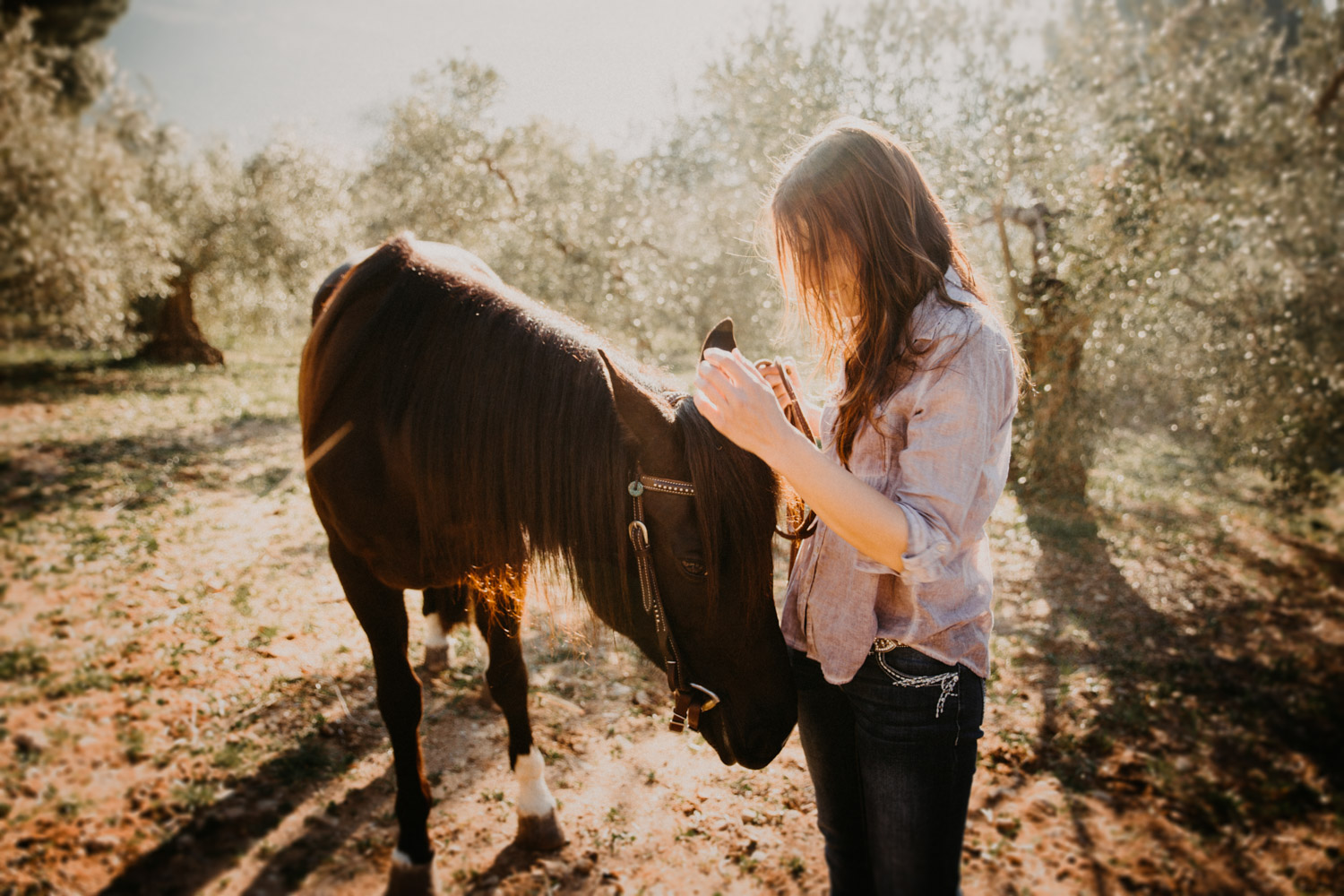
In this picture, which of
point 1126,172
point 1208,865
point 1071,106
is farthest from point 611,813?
point 1071,106

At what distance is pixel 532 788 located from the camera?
10.1ft

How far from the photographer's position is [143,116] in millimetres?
23609

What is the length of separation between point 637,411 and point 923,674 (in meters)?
1.01

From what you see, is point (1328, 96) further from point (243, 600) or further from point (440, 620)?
point (243, 600)

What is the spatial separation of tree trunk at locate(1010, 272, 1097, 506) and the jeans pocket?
6.94 metres

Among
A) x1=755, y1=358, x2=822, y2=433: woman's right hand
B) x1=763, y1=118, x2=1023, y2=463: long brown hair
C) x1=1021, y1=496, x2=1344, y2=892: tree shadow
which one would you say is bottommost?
x1=1021, y1=496, x2=1344, y2=892: tree shadow

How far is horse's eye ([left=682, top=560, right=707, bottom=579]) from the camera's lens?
1805 millimetres

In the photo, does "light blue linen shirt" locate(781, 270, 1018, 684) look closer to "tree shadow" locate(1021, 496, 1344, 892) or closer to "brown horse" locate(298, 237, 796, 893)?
"brown horse" locate(298, 237, 796, 893)

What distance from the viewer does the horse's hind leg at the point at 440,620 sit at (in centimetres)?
367

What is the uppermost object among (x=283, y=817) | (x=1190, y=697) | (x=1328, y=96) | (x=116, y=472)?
(x=1328, y=96)

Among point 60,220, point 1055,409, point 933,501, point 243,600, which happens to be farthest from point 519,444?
point 60,220

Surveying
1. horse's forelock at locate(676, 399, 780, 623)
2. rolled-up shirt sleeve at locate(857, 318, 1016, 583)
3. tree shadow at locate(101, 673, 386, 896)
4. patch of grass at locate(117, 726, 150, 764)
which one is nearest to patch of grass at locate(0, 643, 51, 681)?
patch of grass at locate(117, 726, 150, 764)

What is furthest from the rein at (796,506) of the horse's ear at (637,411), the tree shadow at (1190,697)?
the tree shadow at (1190,697)

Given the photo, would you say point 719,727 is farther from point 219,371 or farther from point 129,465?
point 219,371
